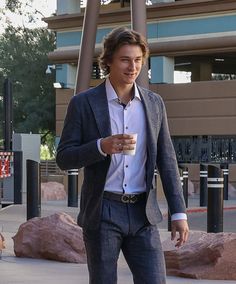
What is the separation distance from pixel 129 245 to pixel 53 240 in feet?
16.7

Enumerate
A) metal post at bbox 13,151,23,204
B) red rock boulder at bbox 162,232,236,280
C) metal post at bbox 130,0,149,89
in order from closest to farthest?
red rock boulder at bbox 162,232,236,280
metal post at bbox 13,151,23,204
metal post at bbox 130,0,149,89

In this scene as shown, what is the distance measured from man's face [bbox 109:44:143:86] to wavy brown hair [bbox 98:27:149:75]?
0.07 ft

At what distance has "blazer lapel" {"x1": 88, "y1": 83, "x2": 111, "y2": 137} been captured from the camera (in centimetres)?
408

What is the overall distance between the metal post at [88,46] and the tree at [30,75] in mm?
15747

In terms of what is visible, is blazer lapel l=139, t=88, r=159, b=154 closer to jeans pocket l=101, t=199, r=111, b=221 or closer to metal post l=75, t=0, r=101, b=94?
jeans pocket l=101, t=199, r=111, b=221

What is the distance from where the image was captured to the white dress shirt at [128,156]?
4.05 m

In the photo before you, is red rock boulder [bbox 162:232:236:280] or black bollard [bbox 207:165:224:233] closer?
red rock boulder [bbox 162:232:236:280]

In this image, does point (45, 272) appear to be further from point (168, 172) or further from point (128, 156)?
point (128, 156)

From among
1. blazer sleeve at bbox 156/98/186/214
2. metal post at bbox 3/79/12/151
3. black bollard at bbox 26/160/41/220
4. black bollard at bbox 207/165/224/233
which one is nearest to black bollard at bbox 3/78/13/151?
metal post at bbox 3/79/12/151

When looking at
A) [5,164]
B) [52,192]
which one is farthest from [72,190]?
[52,192]

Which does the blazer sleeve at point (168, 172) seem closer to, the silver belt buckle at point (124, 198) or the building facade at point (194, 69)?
the silver belt buckle at point (124, 198)

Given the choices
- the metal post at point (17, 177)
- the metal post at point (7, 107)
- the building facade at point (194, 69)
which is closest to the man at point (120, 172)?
the metal post at point (17, 177)

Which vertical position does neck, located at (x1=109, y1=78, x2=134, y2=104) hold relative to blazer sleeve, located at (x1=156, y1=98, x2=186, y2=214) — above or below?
above

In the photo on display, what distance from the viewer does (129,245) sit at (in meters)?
4.11
